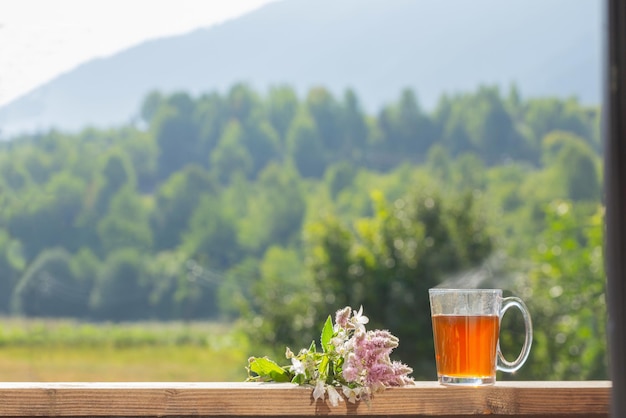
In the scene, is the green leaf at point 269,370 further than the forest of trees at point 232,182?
No

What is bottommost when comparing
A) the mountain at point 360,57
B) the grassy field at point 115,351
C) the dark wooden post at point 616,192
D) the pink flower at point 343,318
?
the grassy field at point 115,351

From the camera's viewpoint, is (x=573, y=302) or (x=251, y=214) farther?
(x=251, y=214)

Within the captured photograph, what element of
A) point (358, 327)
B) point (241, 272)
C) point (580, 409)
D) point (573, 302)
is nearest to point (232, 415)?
point (358, 327)

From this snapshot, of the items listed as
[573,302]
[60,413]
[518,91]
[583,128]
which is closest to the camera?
[60,413]

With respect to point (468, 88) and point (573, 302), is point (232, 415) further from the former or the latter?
point (468, 88)

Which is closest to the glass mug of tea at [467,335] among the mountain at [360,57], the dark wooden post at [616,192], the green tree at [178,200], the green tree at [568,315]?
the dark wooden post at [616,192]

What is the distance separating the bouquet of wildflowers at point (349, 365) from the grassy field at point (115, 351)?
12610 mm

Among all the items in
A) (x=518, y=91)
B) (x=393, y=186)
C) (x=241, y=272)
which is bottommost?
(x=241, y=272)

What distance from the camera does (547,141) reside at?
1394cm

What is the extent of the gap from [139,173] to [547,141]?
19.7 feet

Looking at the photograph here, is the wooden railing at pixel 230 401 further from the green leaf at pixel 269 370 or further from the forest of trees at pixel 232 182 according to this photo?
the forest of trees at pixel 232 182

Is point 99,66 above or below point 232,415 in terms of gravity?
above

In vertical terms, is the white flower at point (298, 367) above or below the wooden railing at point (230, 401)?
above

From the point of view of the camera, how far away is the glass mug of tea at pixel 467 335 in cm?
115
